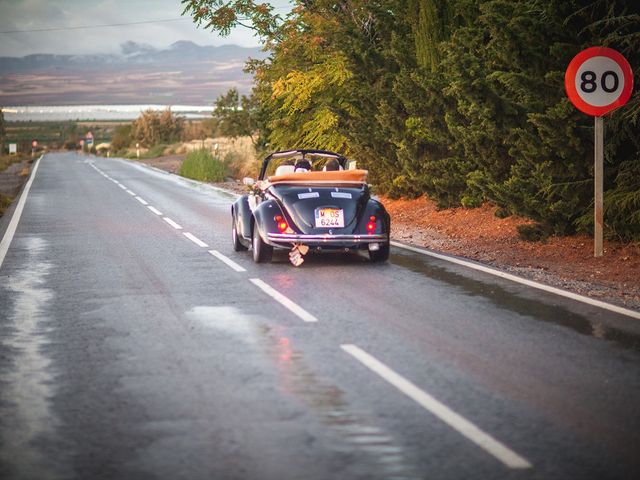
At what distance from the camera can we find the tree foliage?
44.0 ft

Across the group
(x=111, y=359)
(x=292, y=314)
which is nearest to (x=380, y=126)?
(x=292, y=314)

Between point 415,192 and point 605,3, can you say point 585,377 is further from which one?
point 415,192

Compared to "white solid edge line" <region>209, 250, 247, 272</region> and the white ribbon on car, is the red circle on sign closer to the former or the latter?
the white ribbon on car

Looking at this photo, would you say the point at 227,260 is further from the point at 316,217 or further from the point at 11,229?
the point at 11,229

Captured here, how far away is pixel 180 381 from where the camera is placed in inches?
267

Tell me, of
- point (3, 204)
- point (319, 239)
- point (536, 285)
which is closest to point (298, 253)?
point (319, 239)

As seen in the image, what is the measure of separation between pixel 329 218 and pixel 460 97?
4.39 m

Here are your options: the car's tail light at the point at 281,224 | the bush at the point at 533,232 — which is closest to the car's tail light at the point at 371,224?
the car's tail light at the point at 281,224

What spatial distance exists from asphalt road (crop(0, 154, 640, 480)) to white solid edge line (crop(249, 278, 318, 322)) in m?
0.05

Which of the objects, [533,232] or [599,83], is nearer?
[599,83]

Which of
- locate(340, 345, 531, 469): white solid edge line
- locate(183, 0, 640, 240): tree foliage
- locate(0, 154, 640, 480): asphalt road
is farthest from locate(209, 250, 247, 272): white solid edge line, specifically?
locate(340, 345, 531, 469): white solid edge line

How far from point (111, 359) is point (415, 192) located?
1535cm

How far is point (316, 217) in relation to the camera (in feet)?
41.9

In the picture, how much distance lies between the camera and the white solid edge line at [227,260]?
12.8 metres
